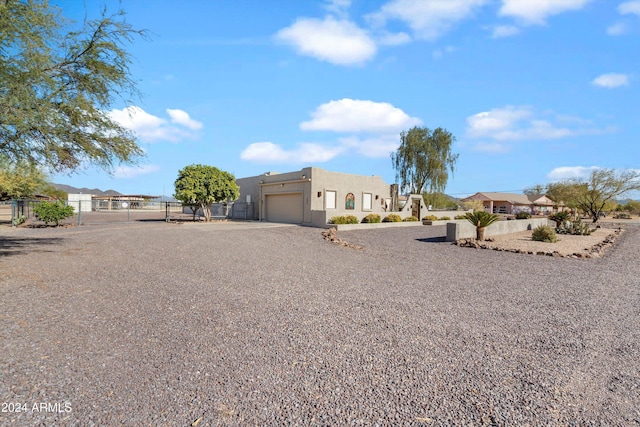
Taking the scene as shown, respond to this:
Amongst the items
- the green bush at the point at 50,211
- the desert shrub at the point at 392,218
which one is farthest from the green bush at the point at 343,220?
the green bush at the point at 50,211

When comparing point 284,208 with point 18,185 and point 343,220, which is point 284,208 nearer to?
point 343,220

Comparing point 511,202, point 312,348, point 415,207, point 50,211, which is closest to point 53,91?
point 312,348

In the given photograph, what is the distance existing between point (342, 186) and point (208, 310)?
69.2ft

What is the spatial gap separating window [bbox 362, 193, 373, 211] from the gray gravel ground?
64.0ft

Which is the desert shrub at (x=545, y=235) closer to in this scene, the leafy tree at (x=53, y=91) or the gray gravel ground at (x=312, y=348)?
the gray gravel ground at (x=312, y=348)

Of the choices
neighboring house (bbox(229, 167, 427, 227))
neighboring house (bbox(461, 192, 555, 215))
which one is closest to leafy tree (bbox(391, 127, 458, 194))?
neighboring house (bbox(229, 167, 427, 227))

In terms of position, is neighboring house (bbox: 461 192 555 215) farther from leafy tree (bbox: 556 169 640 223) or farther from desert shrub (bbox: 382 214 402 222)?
desert shrub (bbox: 382 214 402 222)

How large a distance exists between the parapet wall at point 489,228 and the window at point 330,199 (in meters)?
9.87

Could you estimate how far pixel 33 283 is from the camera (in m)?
Result: 6.31

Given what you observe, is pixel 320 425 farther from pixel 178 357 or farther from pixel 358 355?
pixel 178 357

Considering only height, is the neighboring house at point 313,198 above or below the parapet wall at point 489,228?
above

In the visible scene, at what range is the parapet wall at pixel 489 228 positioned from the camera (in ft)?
50.5

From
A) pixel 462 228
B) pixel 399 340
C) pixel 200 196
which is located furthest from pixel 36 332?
pixel 200 196

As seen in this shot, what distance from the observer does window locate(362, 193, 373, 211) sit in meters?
27.2
